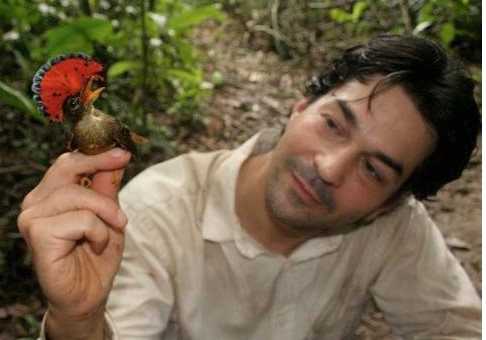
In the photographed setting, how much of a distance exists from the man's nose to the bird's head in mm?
979

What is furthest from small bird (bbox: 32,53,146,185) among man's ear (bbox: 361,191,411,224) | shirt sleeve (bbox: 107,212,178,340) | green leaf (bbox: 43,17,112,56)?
green leaf (bbox: 43,17,112,56)

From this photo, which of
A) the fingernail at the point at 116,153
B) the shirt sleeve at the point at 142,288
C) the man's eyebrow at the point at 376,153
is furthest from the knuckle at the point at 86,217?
the man's eyebrow at the point at 376,153

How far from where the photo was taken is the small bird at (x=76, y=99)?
102 centimetres

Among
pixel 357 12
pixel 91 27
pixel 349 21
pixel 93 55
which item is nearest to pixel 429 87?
pixel 91 27

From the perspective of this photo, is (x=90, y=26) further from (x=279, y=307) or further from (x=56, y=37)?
(x=279, y=307)

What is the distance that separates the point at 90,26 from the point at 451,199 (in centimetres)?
267

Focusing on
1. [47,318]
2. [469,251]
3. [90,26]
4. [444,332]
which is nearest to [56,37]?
[90,26]

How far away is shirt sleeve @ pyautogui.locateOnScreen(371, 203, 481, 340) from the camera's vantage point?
2.19m

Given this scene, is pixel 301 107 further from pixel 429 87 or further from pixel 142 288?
pixel 142 288

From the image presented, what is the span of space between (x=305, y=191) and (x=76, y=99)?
101 centimetres

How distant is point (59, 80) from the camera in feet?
3.37

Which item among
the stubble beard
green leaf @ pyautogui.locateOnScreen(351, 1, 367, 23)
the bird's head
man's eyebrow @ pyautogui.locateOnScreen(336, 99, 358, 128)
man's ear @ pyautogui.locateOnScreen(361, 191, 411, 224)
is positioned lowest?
green leaf @ pyautogui.locateOnScreen(351, 1, 367, 23)

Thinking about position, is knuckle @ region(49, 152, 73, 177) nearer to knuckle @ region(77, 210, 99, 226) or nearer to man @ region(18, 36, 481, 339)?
knuckle @ region(77, 210, 99, 226)

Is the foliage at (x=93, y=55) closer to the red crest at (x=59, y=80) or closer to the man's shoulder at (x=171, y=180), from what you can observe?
the man's shoulder at (x=171, y=180)
